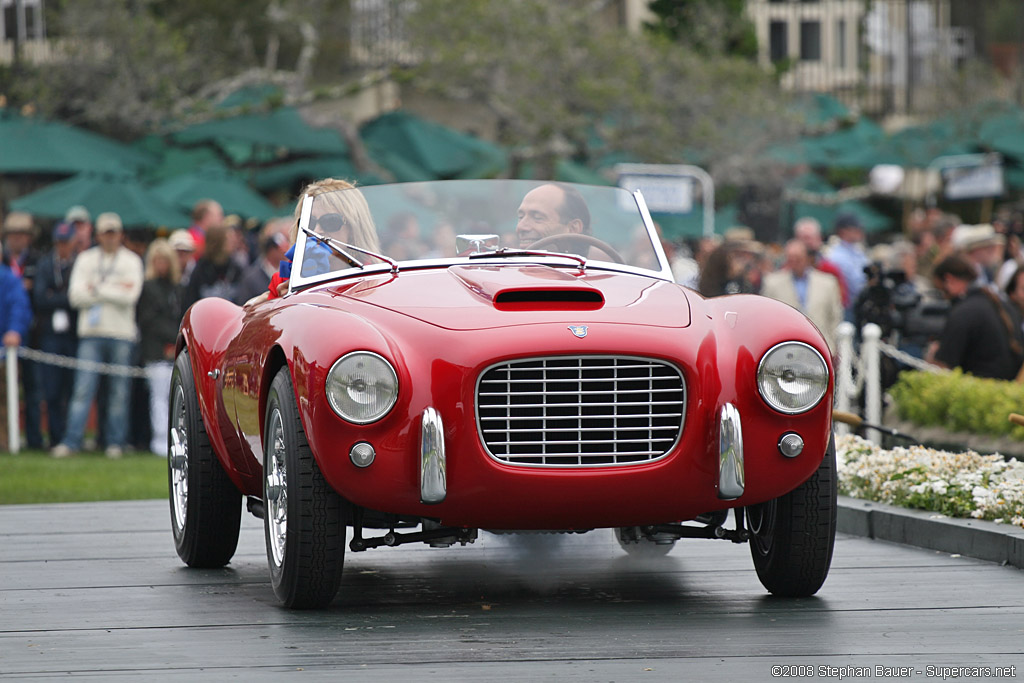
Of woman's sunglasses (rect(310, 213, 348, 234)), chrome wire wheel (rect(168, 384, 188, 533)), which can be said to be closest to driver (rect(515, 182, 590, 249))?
woman's sunglasses (rect(310, 213, 348, 234))

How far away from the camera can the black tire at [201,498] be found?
8133mm

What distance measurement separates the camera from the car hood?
6531 mm

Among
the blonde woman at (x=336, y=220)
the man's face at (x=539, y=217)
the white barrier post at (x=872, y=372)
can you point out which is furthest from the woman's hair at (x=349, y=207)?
the white barrier post at (x=872, y=372)

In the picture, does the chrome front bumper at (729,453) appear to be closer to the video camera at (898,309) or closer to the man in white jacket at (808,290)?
the video camera at (898,309)

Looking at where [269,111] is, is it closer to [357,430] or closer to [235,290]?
[235,290]

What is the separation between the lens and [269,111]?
26.5 m

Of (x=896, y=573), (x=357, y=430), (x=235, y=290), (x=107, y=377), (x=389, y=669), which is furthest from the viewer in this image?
(x=107, y=377)

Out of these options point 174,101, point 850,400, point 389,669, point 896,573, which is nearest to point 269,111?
point 174,101

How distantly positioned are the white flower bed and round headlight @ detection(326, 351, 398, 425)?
11.6 feet

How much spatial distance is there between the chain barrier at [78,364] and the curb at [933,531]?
8.26m

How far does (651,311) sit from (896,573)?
6.83 ft

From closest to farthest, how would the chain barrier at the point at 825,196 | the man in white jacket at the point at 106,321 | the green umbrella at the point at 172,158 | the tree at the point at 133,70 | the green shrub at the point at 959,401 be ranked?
the green shrub at the point at 959,401 < the man in white jacket at the point at 106,321 < the green umbrella at the point at 172,158 < the tree at the point at 133,70 < the chain barrier at the point at 825,196

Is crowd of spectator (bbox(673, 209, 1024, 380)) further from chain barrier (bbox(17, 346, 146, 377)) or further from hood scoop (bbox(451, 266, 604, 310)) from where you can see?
hood scoop (bbox(451, 266, 604, 310))

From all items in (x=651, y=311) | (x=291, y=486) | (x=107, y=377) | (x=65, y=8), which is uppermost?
(x=65, y=8)
